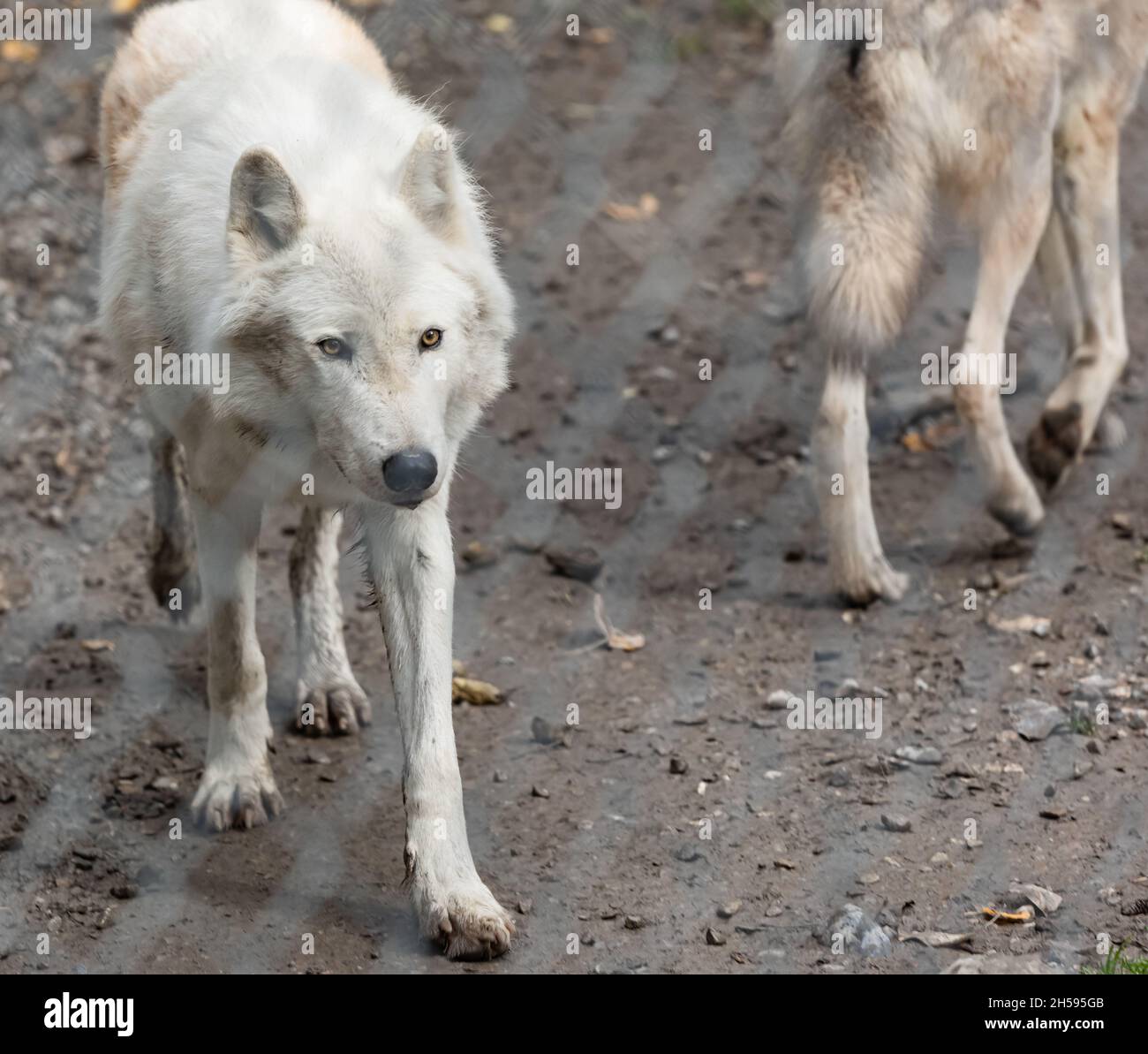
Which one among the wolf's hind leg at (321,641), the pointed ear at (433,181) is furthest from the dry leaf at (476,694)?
the pointed ear at (433,181)

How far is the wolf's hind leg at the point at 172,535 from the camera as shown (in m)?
4.09

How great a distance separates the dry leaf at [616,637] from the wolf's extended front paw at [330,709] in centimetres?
68

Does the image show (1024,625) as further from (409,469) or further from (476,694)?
(409,469)

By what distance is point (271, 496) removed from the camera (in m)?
3.21

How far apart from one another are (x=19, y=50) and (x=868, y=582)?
4.43 metres

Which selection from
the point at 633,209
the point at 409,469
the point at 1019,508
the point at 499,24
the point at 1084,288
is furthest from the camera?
the point at 499,24

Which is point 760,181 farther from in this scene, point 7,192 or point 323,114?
→ point 323,114

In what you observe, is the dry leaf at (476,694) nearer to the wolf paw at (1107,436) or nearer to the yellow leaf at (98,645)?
the yellow leaf at (98,645)

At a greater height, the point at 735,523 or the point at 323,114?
the point at 323,114

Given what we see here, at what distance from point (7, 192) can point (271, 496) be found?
10.7 feet

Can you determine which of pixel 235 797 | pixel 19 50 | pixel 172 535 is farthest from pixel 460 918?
pixel 19 50

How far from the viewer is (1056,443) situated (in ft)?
14.9

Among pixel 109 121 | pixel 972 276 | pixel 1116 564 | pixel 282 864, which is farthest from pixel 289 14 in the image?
pixel 972 276

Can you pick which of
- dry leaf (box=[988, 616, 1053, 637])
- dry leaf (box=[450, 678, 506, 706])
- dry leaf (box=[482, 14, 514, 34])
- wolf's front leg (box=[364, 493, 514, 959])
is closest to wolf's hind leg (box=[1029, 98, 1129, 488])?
dry leaf (box=[988, 616, 1053, 637])
